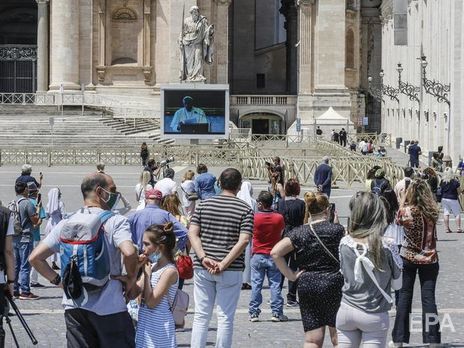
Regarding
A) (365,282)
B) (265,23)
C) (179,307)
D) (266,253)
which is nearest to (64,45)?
(265,23)

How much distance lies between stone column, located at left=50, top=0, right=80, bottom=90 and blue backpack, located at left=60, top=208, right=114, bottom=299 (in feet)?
174

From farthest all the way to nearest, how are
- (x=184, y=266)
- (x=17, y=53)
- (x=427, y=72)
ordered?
1. (x=17, y=53)
2. (x=427, y=72)
3. (x=184, y=266)

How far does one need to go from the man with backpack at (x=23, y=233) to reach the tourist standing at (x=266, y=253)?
10.7ft

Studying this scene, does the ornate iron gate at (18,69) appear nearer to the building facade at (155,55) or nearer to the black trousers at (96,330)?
the building facade at (155,55)

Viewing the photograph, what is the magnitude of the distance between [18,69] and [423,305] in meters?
55.5

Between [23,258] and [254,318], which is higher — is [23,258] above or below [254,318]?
above

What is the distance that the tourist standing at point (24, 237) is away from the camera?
49.2 ft

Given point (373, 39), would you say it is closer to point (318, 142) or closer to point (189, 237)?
point (318, 142)

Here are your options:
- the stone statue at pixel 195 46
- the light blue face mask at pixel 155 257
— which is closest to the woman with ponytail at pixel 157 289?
the light blue face mask at pixel 155 257

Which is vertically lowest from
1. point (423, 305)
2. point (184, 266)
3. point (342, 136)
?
point (423, 305)

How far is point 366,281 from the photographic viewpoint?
336 inches

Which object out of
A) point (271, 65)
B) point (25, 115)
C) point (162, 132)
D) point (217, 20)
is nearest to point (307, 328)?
point (162, 132)

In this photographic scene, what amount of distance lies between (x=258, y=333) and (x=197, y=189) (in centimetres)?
600

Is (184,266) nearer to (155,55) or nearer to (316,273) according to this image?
(316,273)
